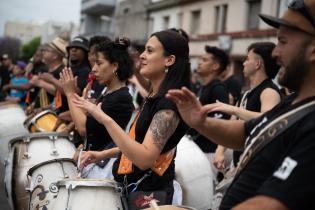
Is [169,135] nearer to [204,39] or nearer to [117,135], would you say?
[117,135]

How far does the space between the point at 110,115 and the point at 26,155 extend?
969mm

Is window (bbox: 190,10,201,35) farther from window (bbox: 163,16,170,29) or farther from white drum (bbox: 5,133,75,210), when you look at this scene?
white drum (bbox: 5,133,75,210)

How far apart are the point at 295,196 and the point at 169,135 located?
1264 mm

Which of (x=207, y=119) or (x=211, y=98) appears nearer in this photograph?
(x=207, y=119)

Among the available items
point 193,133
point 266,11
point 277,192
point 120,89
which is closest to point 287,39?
point 277,192

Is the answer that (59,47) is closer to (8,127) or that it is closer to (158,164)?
(8,127)

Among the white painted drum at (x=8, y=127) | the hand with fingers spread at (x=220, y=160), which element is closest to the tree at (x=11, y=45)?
the white painted drum at (x=8, y=127)

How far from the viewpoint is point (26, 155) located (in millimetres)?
→ 4410

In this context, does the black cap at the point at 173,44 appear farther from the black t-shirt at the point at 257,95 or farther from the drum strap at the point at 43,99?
the drum strap at the point at 43,99

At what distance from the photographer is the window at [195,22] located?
2648 cm

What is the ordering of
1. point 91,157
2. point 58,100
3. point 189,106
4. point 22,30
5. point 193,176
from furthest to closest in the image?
point 22,30, point 58,100, point 193,176, point 91,157, point 189,106

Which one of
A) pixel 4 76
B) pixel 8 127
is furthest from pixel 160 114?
pixel 4 76

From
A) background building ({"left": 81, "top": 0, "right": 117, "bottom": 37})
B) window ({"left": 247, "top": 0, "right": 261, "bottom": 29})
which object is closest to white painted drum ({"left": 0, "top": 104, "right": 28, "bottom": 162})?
window ({"left": 247, "top": 0, "right": 261, "bottom": 29})

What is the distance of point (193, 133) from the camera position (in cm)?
595
